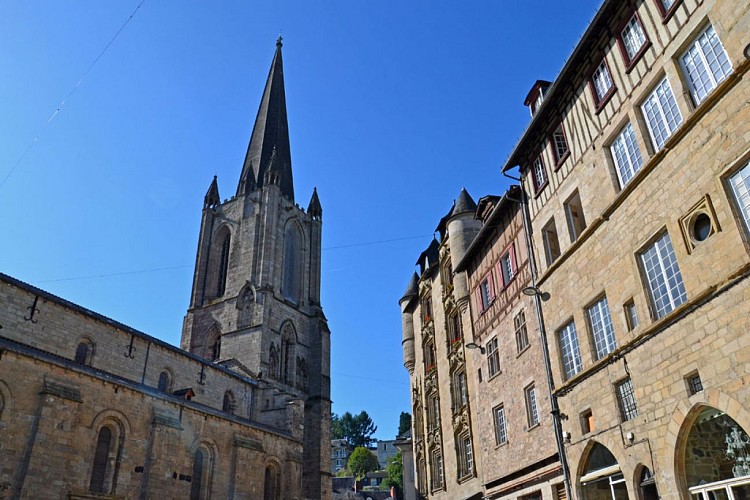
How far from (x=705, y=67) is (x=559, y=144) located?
584 centimetres

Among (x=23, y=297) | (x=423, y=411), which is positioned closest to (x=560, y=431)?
(x=423, y=411)

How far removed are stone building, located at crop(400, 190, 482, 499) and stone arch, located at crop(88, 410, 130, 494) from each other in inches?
539

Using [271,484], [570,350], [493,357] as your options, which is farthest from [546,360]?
[271,484]

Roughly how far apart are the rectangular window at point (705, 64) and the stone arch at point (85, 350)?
93.2 ft

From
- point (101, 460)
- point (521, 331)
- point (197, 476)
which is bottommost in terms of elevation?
point (197, 476)

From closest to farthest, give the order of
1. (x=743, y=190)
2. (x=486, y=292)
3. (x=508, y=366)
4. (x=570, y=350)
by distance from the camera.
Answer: (x=743, y=190), (x=570, y=350), (x=508, y=366), (x=486, y=292)

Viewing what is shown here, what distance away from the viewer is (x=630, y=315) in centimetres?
1270

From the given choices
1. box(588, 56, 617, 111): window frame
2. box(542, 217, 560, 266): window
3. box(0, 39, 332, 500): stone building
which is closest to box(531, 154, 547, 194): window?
box(542, 217, 560, 266): window

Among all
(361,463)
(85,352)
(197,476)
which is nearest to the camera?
(197,476)

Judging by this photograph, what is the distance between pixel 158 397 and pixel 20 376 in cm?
647

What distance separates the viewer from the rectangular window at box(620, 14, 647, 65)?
42.3 ft

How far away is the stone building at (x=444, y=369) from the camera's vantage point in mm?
22922

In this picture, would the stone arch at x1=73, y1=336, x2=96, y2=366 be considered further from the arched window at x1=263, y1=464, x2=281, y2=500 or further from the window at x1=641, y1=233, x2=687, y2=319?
the window at x1=641, y1=233, x2=687, y2=319

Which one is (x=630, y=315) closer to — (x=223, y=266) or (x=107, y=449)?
(x=107, y=449)
